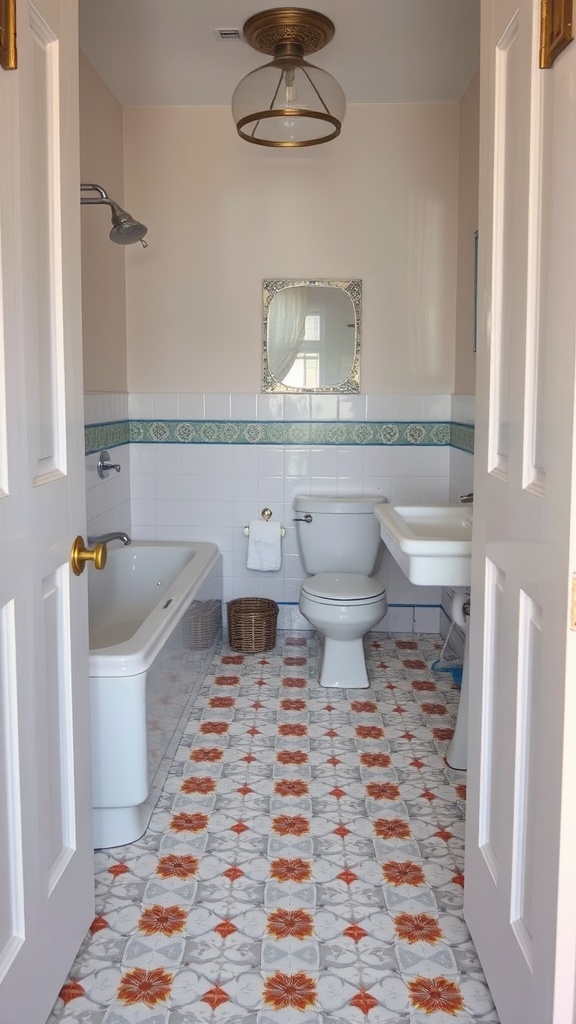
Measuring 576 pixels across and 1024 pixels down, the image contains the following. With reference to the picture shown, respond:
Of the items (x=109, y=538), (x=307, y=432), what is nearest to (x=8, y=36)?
(x=109, y=538)

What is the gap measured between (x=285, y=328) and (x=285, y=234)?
0.44 metres

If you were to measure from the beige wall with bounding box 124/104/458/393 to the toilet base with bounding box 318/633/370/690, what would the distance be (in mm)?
1301

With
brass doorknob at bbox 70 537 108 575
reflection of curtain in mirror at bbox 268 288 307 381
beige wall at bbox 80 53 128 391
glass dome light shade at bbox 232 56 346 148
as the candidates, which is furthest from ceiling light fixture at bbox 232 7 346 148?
brass doorknob at bbox 70 537 108 575

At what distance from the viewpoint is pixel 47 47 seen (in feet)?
5.21

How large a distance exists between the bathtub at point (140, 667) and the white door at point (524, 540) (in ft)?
3.18

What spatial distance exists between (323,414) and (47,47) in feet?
9.13

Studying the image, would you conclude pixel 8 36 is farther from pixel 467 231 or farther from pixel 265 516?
pixel 265 516

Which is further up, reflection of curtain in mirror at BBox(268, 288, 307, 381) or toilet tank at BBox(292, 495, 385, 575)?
reflection of curtain in mirror at BBox(268, 288, 307, 381)

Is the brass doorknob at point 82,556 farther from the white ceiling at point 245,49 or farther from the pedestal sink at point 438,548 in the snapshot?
the white ceiling at point 245,49

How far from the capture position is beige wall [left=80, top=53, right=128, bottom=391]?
3541mm

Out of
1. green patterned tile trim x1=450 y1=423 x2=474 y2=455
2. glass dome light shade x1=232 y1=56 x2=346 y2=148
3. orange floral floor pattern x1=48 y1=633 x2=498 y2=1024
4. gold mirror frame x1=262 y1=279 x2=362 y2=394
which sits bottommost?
orange floral floor pattern x1=48 y1=633 x2=498 y2=1024

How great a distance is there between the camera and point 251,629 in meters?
4.12

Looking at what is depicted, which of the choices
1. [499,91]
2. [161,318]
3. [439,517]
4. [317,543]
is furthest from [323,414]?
[499,91]

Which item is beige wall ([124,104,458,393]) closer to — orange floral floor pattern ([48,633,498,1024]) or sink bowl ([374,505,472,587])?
sink bowl ([374,505,472,587])
